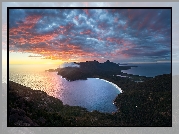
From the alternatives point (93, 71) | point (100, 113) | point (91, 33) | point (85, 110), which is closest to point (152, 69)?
point (93, 71)

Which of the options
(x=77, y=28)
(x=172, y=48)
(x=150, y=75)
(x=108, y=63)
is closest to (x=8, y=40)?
(x=77, y=28)

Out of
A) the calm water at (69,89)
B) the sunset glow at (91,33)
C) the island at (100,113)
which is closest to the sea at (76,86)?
the calm water at (69,89)

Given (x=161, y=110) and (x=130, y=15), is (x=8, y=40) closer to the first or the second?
(x=130, y=15)

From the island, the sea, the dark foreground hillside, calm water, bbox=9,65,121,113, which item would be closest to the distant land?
the island

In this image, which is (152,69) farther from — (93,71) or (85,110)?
(85,110)
